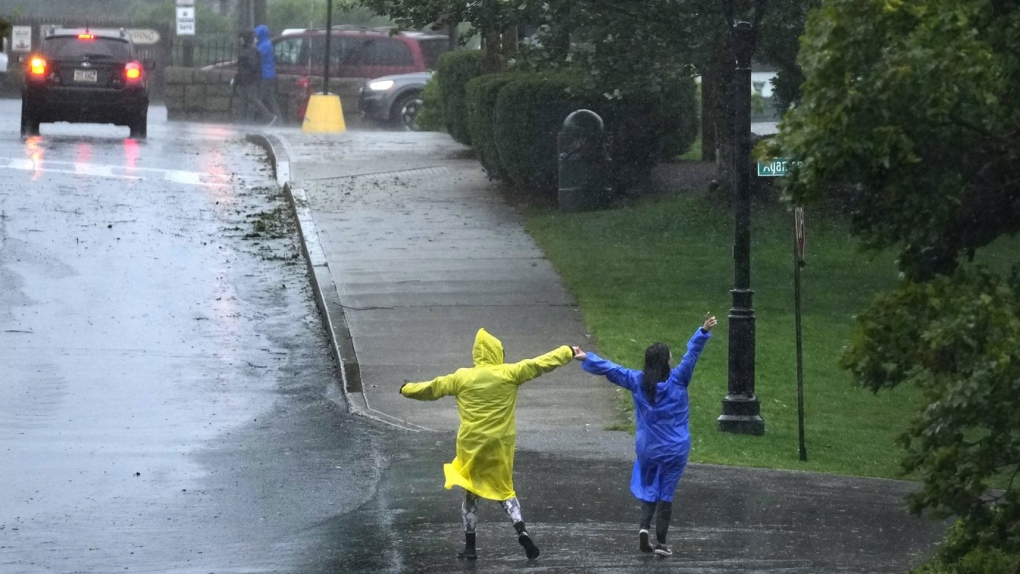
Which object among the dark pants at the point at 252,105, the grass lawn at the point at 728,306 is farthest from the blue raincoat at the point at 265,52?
the grass lawn at the point at 728,306

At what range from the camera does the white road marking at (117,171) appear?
21797 mm

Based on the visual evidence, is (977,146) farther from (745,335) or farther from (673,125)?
(673,125)

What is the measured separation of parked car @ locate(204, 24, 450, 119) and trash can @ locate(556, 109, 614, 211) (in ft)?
46.3

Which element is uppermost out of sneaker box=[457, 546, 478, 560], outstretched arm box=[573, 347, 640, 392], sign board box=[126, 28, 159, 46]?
sign board box=[126, 28, 159, 46]

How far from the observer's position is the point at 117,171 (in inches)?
874

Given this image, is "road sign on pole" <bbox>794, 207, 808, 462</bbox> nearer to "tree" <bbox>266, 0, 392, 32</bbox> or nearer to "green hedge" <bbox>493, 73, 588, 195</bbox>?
"green hedge" <bbox>493, 73, 588, 195</bbox>

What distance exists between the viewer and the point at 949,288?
232 inches

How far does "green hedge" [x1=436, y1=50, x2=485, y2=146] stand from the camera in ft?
80.8

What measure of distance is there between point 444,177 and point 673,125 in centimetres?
344

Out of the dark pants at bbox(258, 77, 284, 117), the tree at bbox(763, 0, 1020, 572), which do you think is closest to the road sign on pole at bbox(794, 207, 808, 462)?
the tree at bbox(763, 0, 1020, 572)

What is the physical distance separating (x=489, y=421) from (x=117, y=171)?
1468cm

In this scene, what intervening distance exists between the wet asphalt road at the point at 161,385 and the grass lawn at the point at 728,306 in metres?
2.69

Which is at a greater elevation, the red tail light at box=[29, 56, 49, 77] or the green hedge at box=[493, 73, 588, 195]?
the red tail light at box=[29, 56, 49, 77]

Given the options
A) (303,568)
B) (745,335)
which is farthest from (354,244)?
(303,568)
